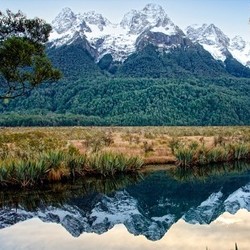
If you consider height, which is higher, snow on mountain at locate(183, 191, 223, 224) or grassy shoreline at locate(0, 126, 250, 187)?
grassy shoreline at locate(0, 126, 250, 187)

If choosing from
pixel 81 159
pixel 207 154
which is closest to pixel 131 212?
pixel 81 159

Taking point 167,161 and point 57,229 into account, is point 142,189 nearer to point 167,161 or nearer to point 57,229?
point 57,229

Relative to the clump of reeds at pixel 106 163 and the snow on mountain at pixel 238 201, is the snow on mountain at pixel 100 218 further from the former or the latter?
the clump of reeds at pixel 106 163

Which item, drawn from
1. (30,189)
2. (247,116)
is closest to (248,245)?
(30,189)

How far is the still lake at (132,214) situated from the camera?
1358cm

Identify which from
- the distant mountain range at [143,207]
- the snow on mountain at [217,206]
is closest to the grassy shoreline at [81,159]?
the distant mountain range at [143,207]

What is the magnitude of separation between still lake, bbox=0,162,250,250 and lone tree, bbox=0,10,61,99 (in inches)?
472

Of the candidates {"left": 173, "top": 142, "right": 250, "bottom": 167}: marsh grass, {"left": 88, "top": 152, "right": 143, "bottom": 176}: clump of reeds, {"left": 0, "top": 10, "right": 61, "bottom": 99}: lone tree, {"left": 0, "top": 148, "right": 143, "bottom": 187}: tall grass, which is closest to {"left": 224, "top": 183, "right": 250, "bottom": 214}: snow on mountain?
{"left": 88, "top": 152, "right": 143, "bottom": 176}: clump of reeds

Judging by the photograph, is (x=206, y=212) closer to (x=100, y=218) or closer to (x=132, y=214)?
(x=132, y=214)

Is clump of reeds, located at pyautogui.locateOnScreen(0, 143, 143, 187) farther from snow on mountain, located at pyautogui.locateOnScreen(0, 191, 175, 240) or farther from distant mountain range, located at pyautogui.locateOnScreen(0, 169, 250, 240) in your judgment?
snow on mountain, located at pyautogui.locateOnScreen(0, 191, 175, 240)

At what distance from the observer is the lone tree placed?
32.3 meters

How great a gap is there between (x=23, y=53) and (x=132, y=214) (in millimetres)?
18003

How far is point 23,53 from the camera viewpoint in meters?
32.2

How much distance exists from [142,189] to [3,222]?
309 inches
